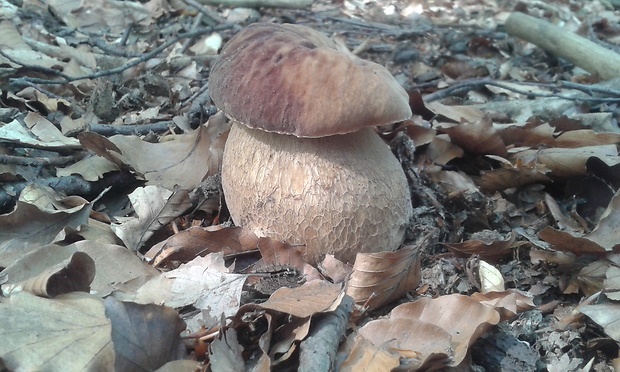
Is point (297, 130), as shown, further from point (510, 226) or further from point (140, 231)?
point (510, 226)

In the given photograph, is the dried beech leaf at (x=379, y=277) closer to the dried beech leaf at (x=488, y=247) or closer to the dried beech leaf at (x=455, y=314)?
the dried beech leaf at (x=455, y=314)

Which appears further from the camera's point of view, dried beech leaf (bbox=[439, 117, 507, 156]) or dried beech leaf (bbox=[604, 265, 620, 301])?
dried beech leaf (bbox=[439, 117, 507, 156])

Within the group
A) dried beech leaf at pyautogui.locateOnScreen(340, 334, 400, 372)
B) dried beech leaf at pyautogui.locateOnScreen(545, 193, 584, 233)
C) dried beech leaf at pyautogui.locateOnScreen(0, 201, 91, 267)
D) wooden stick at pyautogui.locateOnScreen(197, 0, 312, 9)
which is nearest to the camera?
dried beech leaf at pyautogui.locateOnScreen(340, 334, 400, 372)

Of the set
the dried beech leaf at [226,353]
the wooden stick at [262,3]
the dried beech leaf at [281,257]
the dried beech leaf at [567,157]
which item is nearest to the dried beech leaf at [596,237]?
the dried beech leaf at [567,157]

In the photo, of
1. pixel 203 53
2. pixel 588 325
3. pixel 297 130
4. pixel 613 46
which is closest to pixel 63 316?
pixel 297 130

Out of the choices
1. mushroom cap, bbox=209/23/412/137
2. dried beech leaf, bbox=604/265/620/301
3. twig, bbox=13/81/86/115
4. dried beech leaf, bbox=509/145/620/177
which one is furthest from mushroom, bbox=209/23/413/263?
twig, bbox=13/81/86/115

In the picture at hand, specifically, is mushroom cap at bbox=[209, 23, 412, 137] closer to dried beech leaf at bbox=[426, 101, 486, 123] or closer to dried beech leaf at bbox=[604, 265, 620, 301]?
dried beech leaf at bbox=[604, 265, 620, 301]

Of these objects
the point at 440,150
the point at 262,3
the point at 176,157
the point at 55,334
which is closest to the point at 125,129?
the point at 176,157
